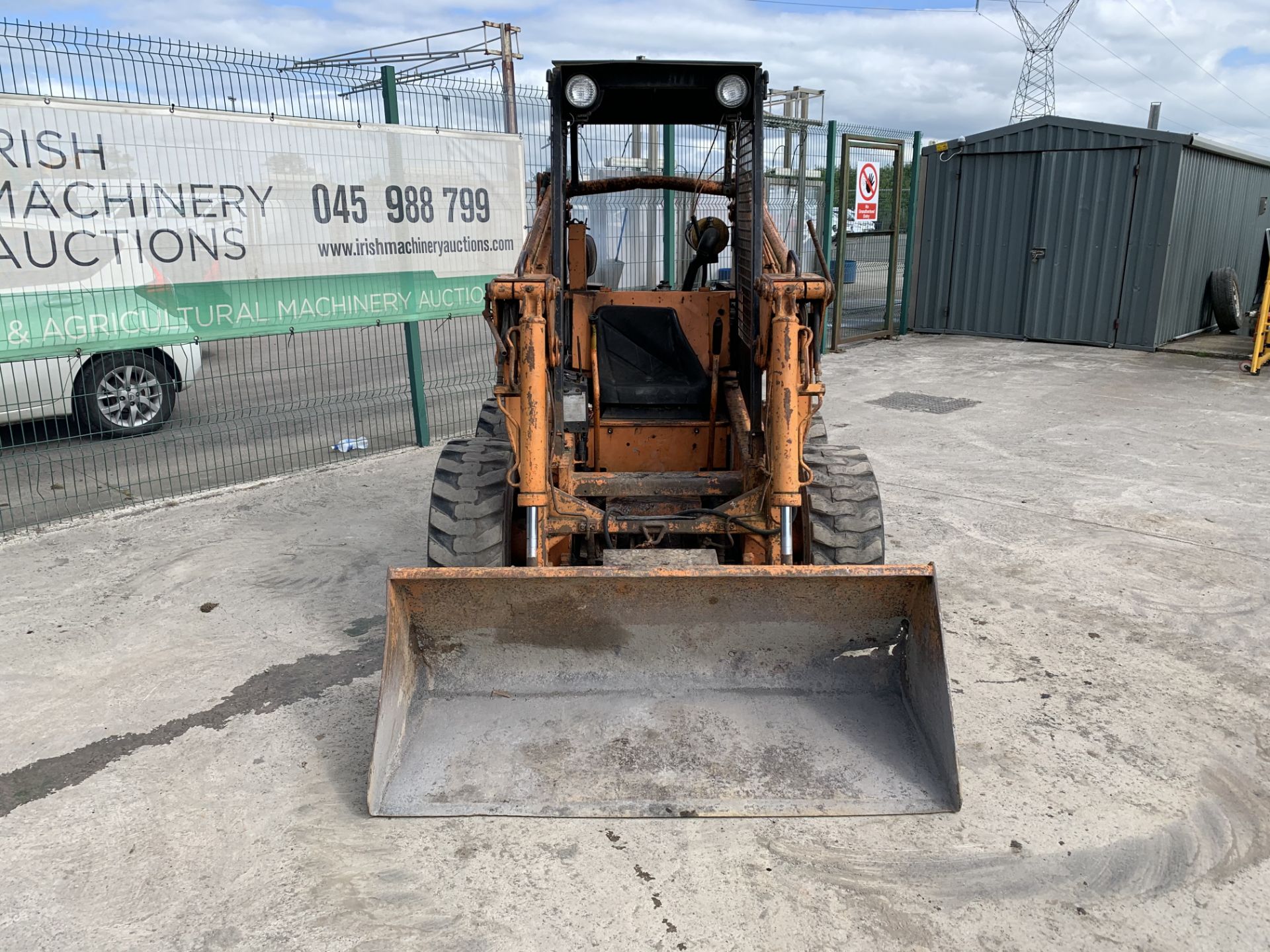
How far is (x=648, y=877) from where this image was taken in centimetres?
291

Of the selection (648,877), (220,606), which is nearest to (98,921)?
(648,877)

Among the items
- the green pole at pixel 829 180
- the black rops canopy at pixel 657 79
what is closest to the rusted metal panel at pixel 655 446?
the black rops canopy at pixel 657 79

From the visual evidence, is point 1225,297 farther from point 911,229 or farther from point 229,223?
point 229,223

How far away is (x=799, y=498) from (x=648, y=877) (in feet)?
5.18

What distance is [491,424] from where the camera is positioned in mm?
5418

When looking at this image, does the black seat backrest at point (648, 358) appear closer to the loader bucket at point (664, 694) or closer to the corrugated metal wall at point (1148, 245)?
the loader bucket at point (664, 694)

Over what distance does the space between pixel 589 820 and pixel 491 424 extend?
275cm

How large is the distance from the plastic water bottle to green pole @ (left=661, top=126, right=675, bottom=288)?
133 inches

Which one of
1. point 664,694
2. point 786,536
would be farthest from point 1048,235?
point 664,694

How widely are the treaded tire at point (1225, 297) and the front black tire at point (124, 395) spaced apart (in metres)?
13.7

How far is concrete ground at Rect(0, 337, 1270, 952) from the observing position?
9.05ft

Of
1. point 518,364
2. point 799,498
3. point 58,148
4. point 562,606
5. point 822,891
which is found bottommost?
point 822,891

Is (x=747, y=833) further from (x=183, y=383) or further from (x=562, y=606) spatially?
(x=183, y=383)

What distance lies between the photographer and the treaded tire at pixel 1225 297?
13758 mm
